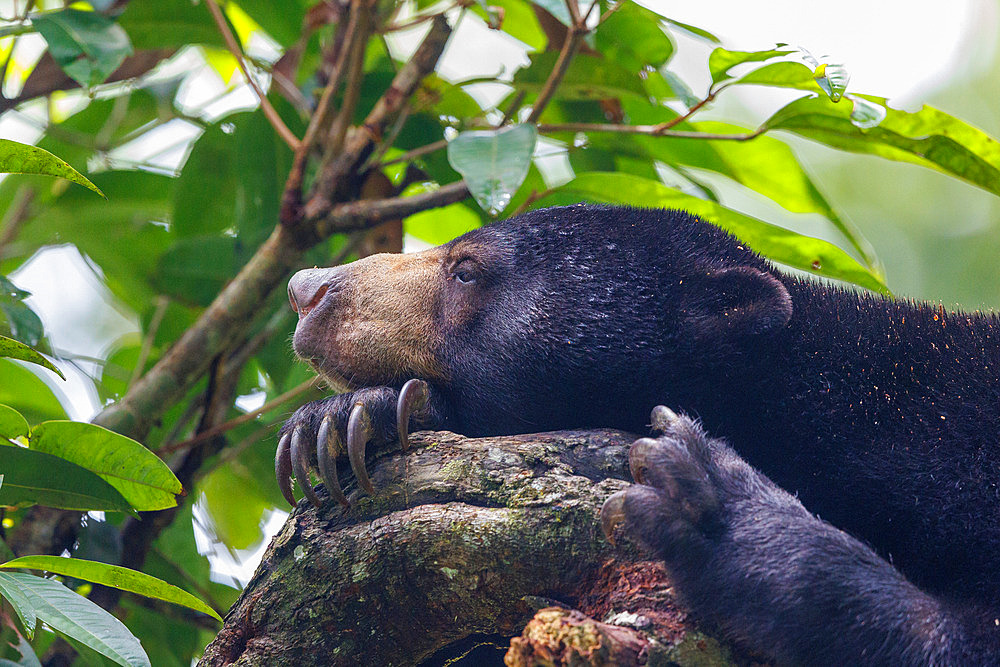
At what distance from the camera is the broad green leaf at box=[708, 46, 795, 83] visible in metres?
3.23

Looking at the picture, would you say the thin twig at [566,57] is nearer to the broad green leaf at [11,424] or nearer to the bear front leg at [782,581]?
the bear front leg at [782,581]

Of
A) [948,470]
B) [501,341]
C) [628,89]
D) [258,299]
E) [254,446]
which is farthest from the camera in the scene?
[254,446]

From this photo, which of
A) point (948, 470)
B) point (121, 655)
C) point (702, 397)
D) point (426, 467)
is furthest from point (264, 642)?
point (948, 470)

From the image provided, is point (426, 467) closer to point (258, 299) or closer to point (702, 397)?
point (702, 397)

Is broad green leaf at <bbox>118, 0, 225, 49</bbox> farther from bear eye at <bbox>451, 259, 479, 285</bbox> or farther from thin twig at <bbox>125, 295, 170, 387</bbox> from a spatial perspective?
bear eye at <bbox>451, 259, 479, 285</bbox>

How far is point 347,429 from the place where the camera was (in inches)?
101

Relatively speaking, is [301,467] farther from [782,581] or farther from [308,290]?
[782,581]

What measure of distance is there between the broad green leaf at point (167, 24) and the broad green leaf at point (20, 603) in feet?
8.98

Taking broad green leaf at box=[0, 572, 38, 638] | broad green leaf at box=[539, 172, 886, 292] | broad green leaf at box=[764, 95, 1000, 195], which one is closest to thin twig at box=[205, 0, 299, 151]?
broad green leaf at box=[539, 172, 886, 292]

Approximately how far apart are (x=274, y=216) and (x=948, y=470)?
3.01m

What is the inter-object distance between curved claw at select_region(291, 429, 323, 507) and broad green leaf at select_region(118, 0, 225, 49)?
2258 millimetres

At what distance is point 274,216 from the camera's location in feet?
13.8

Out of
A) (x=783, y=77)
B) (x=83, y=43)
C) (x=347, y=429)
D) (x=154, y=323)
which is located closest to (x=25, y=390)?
(x=154, y=323)

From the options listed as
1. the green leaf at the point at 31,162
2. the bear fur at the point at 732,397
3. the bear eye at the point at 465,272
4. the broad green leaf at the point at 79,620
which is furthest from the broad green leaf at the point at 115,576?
the bear eye at the point at 465,272
